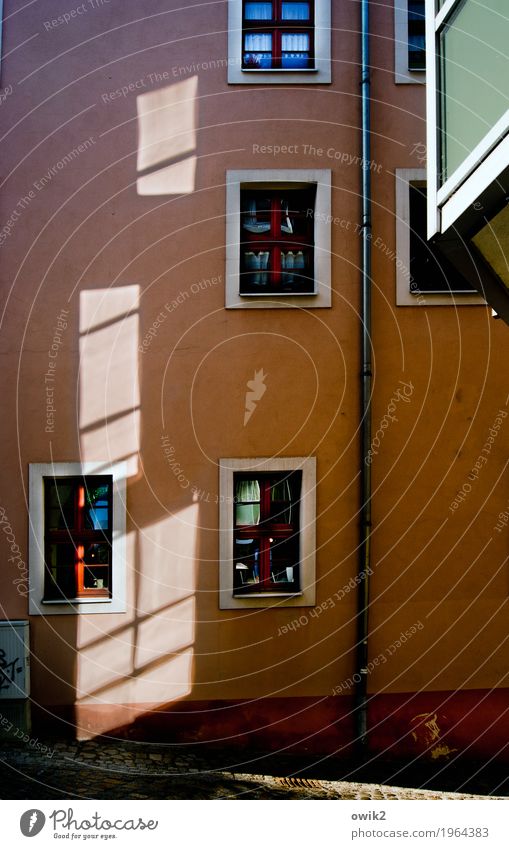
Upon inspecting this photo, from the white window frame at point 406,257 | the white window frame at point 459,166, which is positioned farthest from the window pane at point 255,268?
the white window frame at point 459,166

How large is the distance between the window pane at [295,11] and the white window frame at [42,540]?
225 inches

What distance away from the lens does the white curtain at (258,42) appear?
9.19m

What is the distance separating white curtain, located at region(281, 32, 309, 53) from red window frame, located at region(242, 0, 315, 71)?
27mm

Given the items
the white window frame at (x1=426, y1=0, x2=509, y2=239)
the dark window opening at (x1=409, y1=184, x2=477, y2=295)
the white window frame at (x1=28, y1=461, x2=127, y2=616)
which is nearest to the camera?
the white window frame at (x1=426, y1=0, x2=509, y2=239)

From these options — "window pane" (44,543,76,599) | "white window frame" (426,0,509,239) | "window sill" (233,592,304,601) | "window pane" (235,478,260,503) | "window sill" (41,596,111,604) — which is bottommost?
"window sill" (41,596,111,604)

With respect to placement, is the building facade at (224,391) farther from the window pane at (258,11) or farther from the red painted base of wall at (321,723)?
the window pane at (258,11)

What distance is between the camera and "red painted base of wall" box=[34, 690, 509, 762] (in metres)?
8.96

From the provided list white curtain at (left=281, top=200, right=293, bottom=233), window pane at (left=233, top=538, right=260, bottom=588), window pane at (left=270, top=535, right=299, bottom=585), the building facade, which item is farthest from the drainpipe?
window pane at (left=233, top=538, right=260, bottom=588)

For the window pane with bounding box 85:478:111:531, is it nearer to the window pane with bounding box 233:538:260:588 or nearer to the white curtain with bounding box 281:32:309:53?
the window pane with bounding box 233:538:260:588

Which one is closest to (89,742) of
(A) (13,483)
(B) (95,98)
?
(A) (13,483)

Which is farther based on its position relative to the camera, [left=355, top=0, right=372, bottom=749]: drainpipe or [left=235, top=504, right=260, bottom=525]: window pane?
[left=235, top=504, right=260, bottom=525]: window pane

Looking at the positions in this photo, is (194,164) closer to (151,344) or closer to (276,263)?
(276,263)

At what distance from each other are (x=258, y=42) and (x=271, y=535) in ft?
19.4
